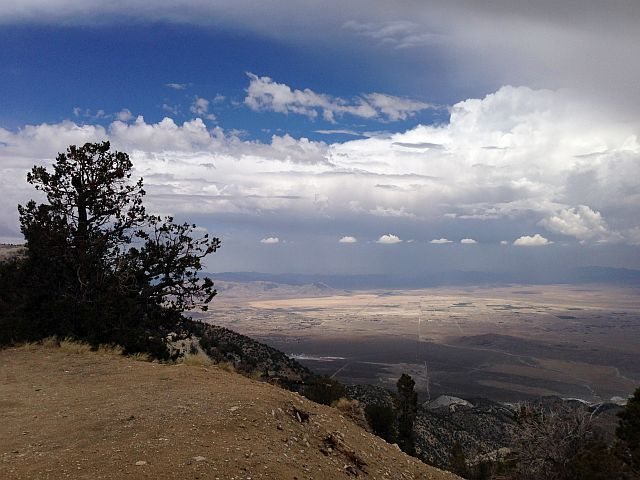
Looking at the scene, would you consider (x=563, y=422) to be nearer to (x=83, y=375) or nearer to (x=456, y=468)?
(x=456, y=468)

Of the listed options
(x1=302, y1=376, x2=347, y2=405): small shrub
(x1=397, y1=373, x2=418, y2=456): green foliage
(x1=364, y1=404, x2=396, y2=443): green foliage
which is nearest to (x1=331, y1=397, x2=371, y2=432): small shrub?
(x1=302, y1=376, x2=347, y2=405): small shrub

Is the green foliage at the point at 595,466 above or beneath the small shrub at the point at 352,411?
beneath

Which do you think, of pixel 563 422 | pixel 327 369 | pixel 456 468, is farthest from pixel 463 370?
pixel 563 422

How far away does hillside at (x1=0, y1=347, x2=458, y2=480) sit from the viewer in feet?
26.8

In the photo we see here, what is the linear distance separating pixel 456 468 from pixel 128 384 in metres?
25.6

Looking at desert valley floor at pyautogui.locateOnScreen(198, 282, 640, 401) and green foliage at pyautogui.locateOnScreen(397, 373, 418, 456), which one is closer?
Result: green foliage at pyautogui.locateOnScreen(397, 373, 418, 456)

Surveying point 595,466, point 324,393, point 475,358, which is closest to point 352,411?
point 324,393

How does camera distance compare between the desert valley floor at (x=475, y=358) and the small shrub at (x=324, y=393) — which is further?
→ the desert valley floor at (x=475, y=358)

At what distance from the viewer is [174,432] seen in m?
9.48

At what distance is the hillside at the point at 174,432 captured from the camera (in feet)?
26.8

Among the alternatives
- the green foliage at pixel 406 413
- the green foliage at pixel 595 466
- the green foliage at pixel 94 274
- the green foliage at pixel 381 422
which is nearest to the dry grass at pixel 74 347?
the green foliage at pixel 94 274

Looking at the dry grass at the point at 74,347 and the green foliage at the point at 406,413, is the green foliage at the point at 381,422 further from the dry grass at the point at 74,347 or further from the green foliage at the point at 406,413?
the dry grass at the point at 74,347

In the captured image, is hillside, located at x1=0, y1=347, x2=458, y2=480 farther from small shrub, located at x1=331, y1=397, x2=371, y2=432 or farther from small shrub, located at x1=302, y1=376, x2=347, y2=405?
small shrub, located at x1=302, y1=376, x2=347, y2=405

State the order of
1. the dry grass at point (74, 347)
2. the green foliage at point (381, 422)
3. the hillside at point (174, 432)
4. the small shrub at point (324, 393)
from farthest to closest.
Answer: the green foliage at point (381, 422) < the small shrub at point (324, 393) < the dry grass at point (74, 347) < the hillside at point (174, 432)
